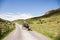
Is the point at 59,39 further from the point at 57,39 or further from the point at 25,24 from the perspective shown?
the point at 25,24

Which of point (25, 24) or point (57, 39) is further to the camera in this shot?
point (25, 24)

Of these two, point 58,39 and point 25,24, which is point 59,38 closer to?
point 58,39

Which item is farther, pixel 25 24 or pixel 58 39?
pixel 25 24

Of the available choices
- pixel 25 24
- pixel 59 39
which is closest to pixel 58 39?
pixel 59 39

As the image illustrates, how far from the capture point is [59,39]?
16672mm

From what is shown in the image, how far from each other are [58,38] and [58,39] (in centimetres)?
17

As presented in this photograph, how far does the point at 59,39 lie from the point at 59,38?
0.61ft

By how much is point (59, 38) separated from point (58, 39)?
0.14 metres

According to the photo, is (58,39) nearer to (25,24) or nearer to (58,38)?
(58,38)

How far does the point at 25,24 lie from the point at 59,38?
2423cm

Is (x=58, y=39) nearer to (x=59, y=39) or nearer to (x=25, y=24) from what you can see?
(x=59, y=39)

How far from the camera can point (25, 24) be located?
40.8 metres

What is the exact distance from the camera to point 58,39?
16781mm

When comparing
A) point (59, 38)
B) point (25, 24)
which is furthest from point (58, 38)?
point (25, 24)
